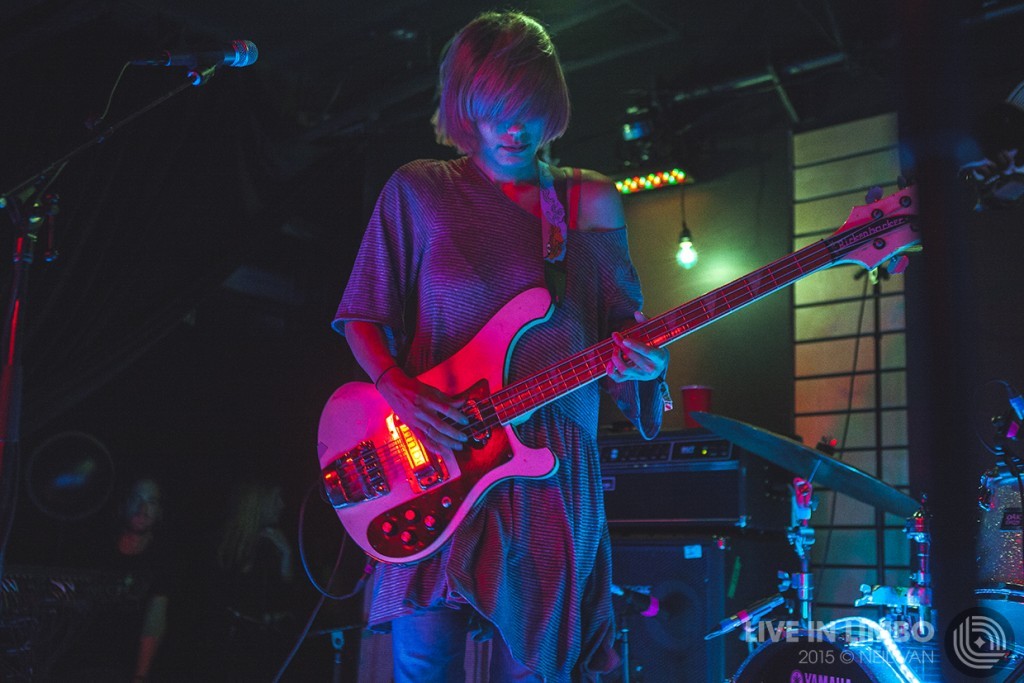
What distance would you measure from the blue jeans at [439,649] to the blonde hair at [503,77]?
0.99 metres

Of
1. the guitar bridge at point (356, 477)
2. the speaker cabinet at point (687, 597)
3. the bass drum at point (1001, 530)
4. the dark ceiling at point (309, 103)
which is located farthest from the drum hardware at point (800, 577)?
the dark ceiling at point (309, 103)

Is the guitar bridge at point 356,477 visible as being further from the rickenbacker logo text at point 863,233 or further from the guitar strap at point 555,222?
the rickenbacker logo text at point 863,233

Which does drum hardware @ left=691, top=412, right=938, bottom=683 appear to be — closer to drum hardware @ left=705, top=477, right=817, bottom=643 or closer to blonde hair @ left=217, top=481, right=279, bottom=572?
drum hardware @ left=705, top=477, right=817, bottom=643

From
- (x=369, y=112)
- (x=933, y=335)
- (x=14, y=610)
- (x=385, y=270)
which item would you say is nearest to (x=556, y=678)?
(x=385, y=270)

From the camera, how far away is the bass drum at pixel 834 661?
2.85 m

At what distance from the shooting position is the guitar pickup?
1869 mm

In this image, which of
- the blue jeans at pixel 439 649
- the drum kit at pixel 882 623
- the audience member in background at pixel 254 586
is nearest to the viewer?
the blue jeans at pixel 439 649

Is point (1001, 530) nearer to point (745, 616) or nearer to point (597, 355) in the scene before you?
point (745, 616)

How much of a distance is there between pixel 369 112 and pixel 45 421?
270cm

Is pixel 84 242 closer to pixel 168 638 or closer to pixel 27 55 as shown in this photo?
pixel 27 55

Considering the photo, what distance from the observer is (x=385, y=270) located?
1974mm

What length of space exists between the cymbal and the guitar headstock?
1477 millimetres

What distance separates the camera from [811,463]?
371 cm

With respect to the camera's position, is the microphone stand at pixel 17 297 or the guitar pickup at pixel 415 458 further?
the microphone stand at pixel 17 297
